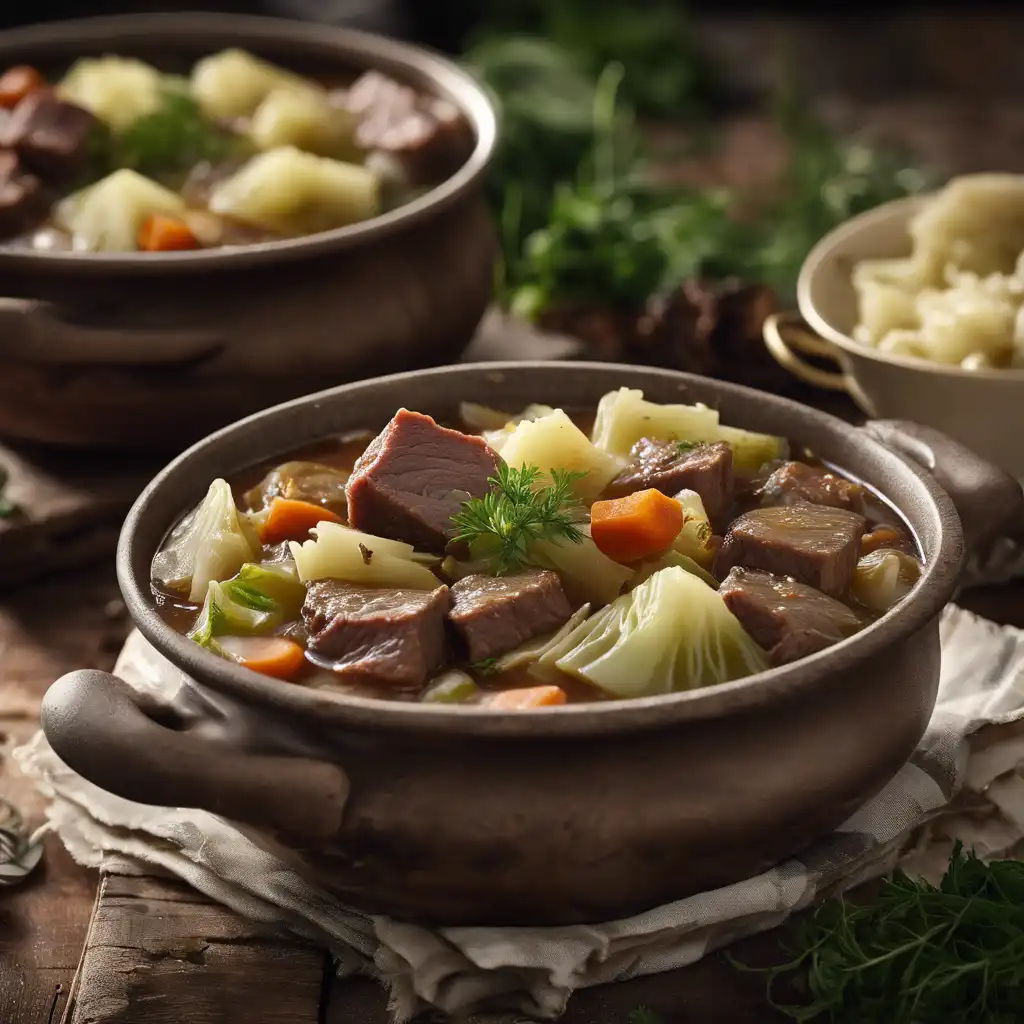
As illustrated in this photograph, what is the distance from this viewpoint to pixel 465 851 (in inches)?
88.9

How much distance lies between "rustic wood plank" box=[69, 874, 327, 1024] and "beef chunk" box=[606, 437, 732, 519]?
992 mm

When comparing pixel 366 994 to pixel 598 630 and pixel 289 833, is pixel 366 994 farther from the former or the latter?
pixel 598 630

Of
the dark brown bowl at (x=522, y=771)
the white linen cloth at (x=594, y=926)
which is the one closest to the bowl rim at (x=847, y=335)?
the white linen cloth at (x=594, y=926)

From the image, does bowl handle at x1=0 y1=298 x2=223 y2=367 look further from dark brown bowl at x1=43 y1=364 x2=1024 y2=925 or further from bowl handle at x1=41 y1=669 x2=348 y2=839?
bowl handle at x1=41 y1=669 x2=348 y2=839

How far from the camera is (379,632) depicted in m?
2.38

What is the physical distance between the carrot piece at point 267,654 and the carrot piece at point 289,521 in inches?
12.3

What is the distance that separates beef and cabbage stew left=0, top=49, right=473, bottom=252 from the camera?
12.8ft

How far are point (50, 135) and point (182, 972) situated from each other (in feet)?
8.30

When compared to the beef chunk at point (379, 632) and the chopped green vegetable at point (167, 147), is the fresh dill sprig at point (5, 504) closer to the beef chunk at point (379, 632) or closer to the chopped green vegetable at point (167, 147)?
the chopped green vegetable at point (167, 147)

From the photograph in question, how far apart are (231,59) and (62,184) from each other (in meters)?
0.78

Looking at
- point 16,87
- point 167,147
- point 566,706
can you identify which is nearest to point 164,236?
point 167,147

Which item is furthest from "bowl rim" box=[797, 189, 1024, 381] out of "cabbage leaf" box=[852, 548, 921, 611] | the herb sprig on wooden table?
"cabbage leaf" box=[852, 548, 921, 611]

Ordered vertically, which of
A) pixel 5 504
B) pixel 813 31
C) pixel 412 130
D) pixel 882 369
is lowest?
pixel 813 31

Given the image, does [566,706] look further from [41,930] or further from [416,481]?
[41,930]
